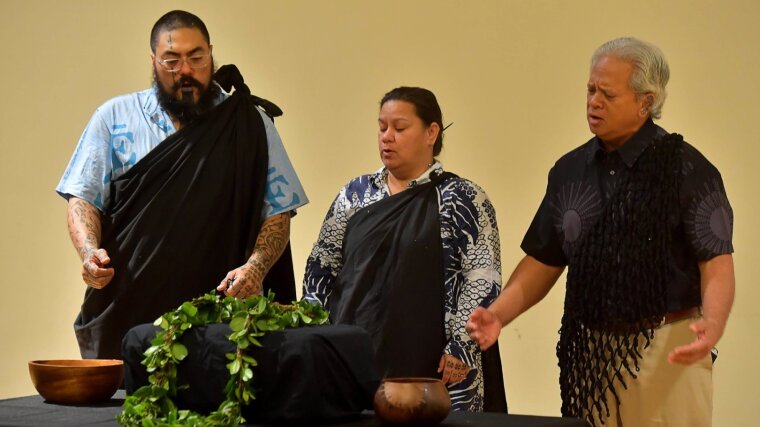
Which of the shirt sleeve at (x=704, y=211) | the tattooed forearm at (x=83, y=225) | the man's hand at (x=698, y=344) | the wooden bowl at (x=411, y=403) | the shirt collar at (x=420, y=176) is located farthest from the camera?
the shirt collar at (x=420, y=176)

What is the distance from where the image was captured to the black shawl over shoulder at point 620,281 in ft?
6.80

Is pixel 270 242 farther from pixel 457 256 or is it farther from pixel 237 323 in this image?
pixel 237 323

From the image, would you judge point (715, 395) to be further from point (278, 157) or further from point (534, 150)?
point (278, 157)

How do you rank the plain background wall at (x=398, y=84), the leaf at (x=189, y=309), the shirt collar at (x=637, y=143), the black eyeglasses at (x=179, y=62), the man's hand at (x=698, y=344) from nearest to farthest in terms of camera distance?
1. the leaf at (x=189, y=309)
2. the man's hand at (x=698, y=344)
3. the shirt collar at (x=637, y=143)
4. the black eyeglasses at (x=179, y=62)
5. the plain background wall at (x=398, y=84)

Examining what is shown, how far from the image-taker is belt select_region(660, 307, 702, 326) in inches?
82.0

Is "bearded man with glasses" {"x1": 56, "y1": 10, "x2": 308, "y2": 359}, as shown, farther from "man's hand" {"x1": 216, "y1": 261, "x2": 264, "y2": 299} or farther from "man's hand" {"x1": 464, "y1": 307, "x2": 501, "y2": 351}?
"man's hand" {"x1": 464, "y1": 307, "x2": 501, "y2": 351}

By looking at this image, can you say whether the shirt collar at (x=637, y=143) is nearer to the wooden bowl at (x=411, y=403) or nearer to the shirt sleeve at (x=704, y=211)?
the shirt sleeve at (x=704, y=211)

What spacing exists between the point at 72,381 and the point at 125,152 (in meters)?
1.02

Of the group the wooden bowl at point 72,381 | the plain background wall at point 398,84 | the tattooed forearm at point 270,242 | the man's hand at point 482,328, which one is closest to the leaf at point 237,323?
the wooden bowl at point 72,381

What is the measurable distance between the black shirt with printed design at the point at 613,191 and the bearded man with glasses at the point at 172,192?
0.67m

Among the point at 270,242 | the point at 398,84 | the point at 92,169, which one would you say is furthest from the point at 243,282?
the point at 398,84

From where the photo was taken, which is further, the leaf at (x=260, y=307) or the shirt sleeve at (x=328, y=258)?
the shirt sleeve at (x=328, y=258)

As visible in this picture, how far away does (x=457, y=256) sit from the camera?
268 centimetres

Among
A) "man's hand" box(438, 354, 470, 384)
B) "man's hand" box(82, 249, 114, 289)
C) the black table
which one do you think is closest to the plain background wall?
"man's hand" box(438, 354, 470, 384)
